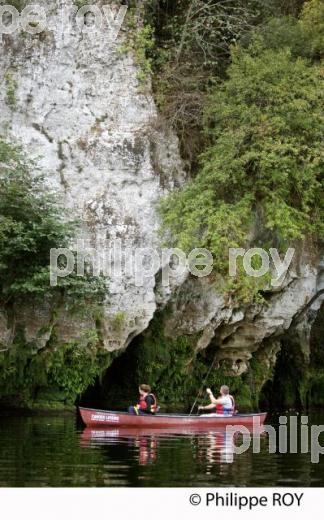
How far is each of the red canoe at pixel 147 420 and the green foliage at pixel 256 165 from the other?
3557 mm

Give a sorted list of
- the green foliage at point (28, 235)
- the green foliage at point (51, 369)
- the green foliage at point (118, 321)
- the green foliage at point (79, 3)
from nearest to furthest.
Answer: the green foliage at point (28, 235)
the green foliage at point (51, 369)
the green foliage at point (118, 321)
the green foliage at point (79, 3)

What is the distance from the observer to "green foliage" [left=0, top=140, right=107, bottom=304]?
61.5 feet

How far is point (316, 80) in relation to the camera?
A: 20.6 metres

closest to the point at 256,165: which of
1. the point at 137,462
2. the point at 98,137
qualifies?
the point at 98,137

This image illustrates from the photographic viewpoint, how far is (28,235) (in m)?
18.8

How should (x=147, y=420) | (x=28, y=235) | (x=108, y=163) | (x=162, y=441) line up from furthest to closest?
(x=108, y=163) → (x=28, y=235) → (x=147, y=420) → (x=162, y=441)

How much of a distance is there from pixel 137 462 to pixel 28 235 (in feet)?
25.2

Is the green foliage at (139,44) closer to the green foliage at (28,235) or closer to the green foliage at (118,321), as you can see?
the green foliage at (28,235)

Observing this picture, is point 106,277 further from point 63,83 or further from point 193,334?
point 63,83

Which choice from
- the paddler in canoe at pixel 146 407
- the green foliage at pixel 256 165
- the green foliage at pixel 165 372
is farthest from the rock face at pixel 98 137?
the paddler in canoe at pixel 146 407

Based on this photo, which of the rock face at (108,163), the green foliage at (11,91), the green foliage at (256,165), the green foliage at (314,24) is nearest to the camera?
the green foliage at (256,165)

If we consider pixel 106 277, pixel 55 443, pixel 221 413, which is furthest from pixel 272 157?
pixel 55 443

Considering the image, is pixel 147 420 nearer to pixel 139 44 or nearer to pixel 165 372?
pixel 165 372

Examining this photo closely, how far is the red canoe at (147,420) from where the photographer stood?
685 inches
